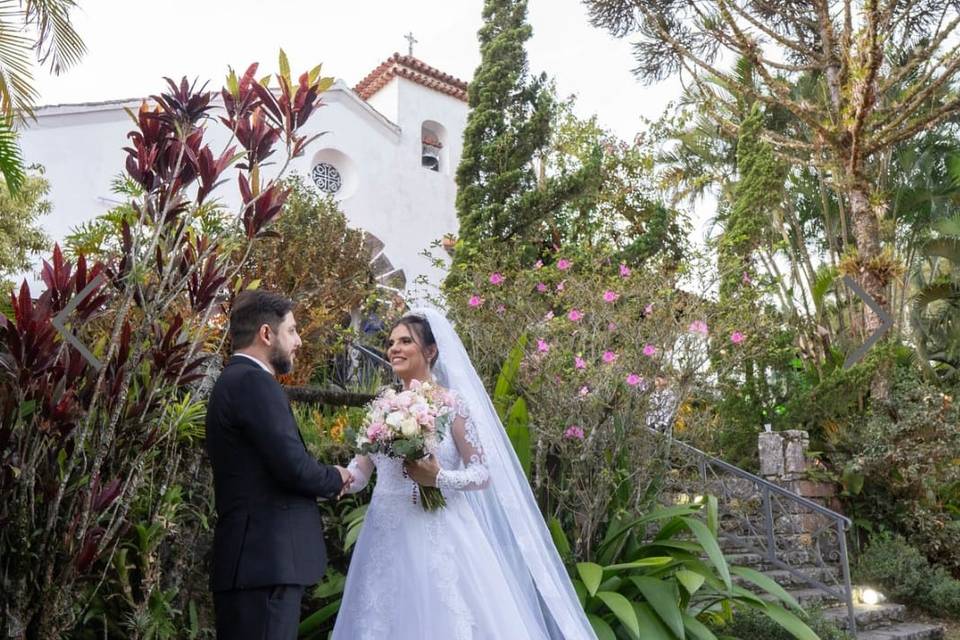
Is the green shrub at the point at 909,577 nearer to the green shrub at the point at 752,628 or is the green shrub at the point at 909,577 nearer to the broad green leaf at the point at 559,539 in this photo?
the green shrub at the point at 752,628

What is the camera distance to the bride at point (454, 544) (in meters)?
3.52

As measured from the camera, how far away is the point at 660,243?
582 inches

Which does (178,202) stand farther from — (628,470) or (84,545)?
(628,470)

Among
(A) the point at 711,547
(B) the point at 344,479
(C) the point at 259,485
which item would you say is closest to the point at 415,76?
(A) the point at 711,547

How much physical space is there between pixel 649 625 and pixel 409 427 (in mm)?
2125

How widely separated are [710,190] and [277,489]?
18.0 m

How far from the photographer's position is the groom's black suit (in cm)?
291

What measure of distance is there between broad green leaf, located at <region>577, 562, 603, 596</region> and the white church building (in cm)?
850

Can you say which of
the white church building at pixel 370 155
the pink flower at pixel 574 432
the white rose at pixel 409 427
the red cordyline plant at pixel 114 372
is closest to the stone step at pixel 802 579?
the pink flower at pixel 574 432

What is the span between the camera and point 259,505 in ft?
9.82

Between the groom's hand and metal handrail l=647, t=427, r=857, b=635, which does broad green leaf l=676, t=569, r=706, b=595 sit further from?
metal handrail l=647, t=427, r=857, b=635

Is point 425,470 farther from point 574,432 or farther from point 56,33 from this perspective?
point 56,33

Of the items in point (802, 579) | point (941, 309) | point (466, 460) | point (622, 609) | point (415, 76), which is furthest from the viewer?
point (941, 309)

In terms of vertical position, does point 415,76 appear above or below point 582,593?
above
